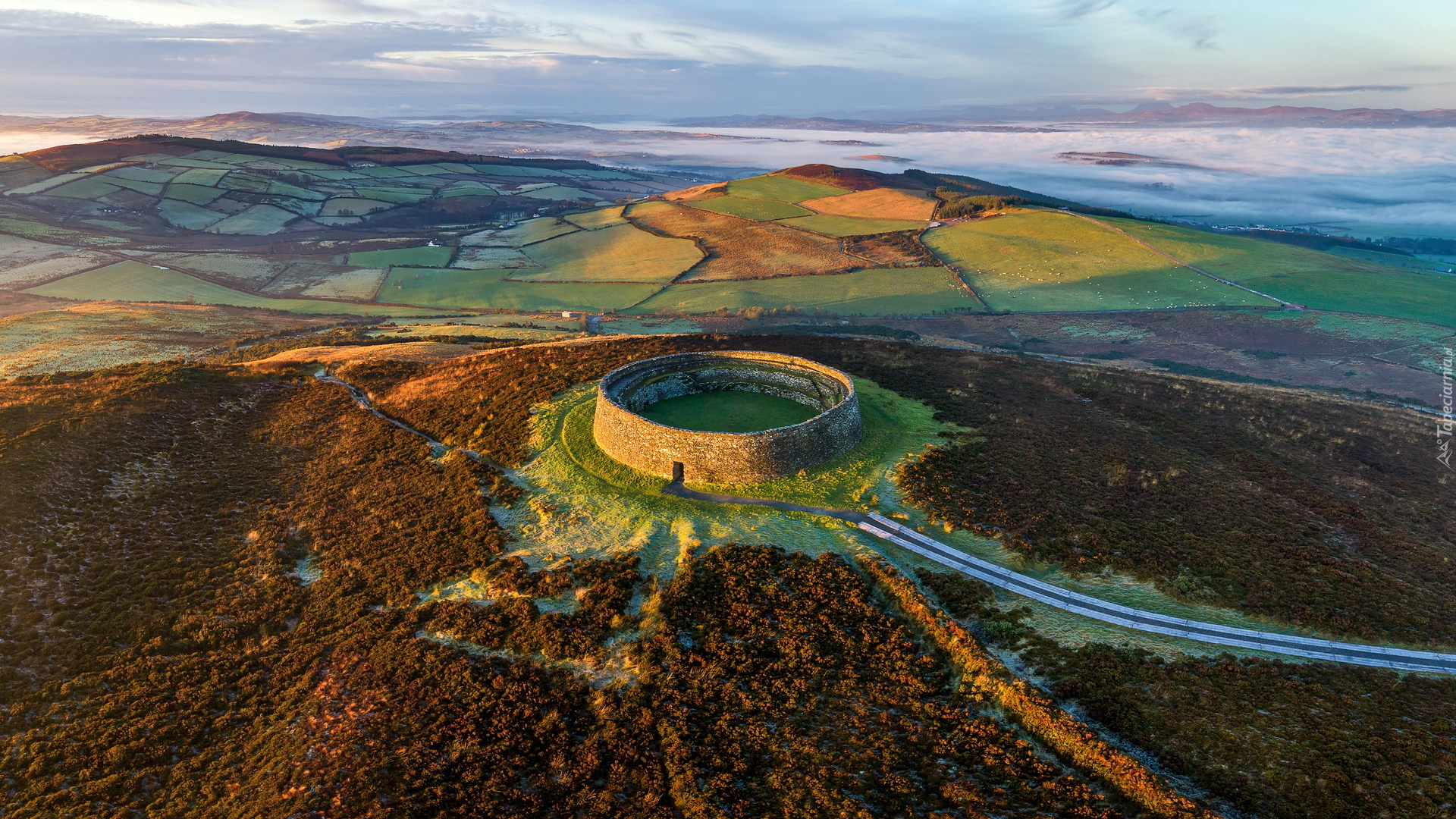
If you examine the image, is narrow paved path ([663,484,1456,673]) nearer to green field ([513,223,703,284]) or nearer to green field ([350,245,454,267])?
green field ([513,223,703,284])

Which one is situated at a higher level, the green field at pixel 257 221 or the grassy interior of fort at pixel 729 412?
the green field at pixel 257 221

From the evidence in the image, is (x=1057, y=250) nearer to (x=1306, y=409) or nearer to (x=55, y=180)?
(x=1306, y=409)

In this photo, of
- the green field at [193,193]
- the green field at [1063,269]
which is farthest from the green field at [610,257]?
the green field at [193,193]

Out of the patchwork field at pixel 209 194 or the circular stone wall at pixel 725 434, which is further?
the patchwork field at pixel 209 194

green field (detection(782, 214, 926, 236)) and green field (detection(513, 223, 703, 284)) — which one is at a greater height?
green field (detection(782, 214, 926, 236))

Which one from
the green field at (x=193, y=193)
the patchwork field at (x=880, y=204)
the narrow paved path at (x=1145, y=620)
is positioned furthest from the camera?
the green field at (x=193, y=193)

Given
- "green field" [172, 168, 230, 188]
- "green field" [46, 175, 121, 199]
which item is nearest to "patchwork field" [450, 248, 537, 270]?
"green field" [172, 168, 230, 188]

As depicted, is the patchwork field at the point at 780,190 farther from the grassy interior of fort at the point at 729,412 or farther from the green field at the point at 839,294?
the grassy interior of fort at the point at 729,412
